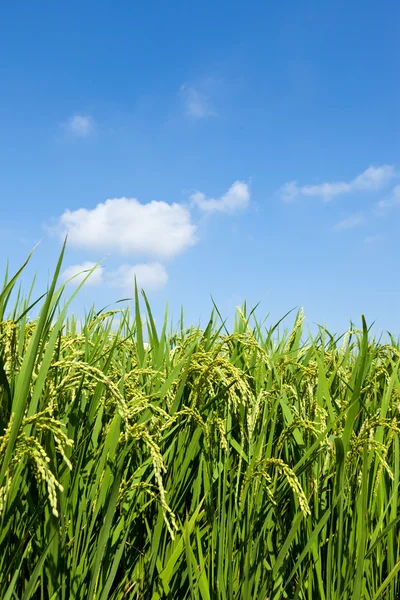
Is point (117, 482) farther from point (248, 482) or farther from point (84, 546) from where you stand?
point (248, 482)

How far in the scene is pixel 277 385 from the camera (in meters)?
2.26

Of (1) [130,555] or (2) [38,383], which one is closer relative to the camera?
(2) [38,383]

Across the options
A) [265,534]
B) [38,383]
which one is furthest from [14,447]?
[265,534]

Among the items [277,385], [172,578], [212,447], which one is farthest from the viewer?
[277,385]

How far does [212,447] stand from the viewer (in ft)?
6.38

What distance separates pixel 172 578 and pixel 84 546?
1.47ft

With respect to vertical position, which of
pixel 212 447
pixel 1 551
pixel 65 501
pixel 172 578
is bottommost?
pixel 172 578

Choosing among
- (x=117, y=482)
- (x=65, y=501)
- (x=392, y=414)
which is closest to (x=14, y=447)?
(x=117, y=482)

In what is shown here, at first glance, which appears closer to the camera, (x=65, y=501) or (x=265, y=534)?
(x=65, y=501)

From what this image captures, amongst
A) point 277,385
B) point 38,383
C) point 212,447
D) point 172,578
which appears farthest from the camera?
point 277,385

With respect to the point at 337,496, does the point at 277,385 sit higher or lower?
higher

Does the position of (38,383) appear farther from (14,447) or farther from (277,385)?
(277,385)

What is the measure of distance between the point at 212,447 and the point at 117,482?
2.10ft

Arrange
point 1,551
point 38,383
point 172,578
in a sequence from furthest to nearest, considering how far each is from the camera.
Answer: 1. point 172,578
2. point 1,551
3. point 38,383
